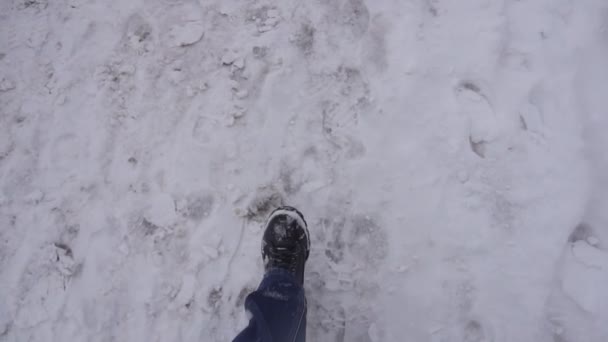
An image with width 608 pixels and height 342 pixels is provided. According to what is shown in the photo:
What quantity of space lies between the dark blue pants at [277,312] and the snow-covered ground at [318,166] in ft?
0.61

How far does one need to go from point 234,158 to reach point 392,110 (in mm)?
925

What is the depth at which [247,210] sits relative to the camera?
2.07 metres

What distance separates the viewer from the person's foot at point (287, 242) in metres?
1.97

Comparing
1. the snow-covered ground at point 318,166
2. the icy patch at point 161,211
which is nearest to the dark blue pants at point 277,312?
the snow-covered ground at point 318,166

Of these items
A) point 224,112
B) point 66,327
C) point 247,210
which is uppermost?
point 224,112

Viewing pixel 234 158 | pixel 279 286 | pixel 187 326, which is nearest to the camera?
pixel 279 286

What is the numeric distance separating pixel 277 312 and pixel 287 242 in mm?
367

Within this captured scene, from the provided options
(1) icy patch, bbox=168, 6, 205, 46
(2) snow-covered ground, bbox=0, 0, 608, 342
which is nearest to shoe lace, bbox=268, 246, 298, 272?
(2) snow-covered ground, bbox=0, 0, 608, 342

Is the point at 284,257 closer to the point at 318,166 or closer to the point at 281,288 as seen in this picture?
the point at 281,288

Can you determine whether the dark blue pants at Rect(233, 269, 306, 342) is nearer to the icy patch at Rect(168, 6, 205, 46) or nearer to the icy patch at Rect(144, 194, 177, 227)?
the icy patch at Rect(144, 194, 177, 227)

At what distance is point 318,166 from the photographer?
→ 2.06 m

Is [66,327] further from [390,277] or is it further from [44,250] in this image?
[390,277]

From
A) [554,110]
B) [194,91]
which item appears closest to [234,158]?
[194,91]

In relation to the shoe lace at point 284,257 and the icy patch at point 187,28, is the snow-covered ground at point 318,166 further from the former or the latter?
the shoe lace at point 284,257
